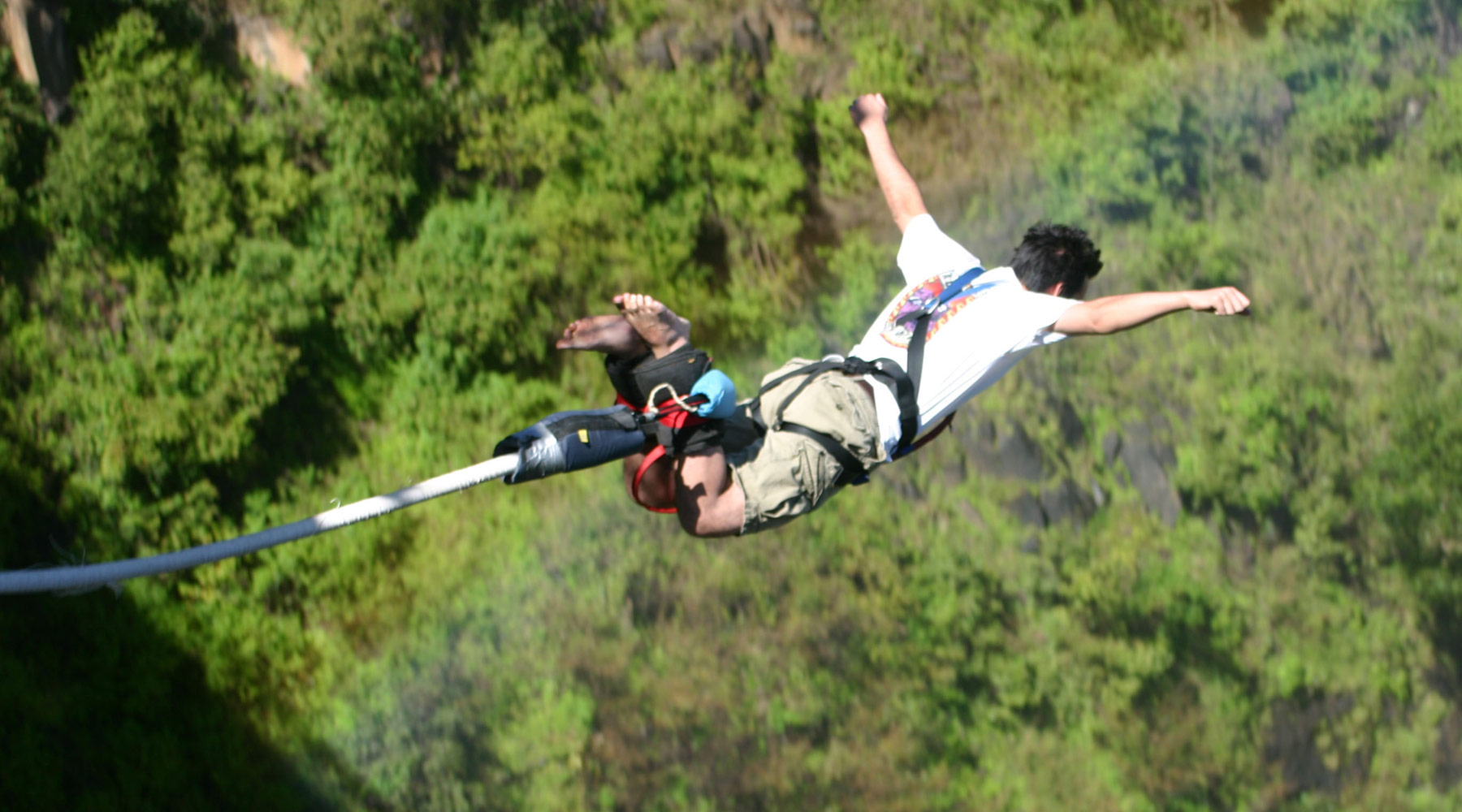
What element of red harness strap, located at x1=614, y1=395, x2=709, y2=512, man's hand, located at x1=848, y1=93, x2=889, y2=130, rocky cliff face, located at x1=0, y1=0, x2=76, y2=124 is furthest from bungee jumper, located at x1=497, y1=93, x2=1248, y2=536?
rocky cliff face, located at x1=0, y1=0, x2=76, y2=124

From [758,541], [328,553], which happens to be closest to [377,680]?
[328,553]

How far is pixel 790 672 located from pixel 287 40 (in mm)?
4883

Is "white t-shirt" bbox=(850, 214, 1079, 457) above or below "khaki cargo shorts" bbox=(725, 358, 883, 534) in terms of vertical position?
above

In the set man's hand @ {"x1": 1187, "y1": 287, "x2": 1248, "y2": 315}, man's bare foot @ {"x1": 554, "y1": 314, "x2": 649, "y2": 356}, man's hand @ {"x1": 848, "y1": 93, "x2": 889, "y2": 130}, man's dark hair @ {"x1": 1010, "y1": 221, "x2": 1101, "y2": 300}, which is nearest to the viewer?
man's hand @ {"x1": 1187, "y1": 287, "x2": 1248, "y2": 315}

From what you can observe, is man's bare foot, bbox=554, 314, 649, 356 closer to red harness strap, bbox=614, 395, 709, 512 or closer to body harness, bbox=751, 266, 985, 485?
red harness strap, bbox=614, 395, 709, 512

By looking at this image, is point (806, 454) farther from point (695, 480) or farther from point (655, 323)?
point (655, 323)

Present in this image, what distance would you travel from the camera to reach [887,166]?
9.00 feet

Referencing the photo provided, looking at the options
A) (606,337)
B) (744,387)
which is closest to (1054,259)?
(606,337)

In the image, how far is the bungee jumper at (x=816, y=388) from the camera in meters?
2.30

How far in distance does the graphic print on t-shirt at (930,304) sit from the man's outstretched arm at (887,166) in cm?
19

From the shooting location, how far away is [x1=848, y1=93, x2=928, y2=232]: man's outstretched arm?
2.71 metres

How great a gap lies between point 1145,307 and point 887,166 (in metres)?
0.85

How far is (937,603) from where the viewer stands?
7.44 metres

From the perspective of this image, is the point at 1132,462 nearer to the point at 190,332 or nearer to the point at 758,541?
the point at 758,541
